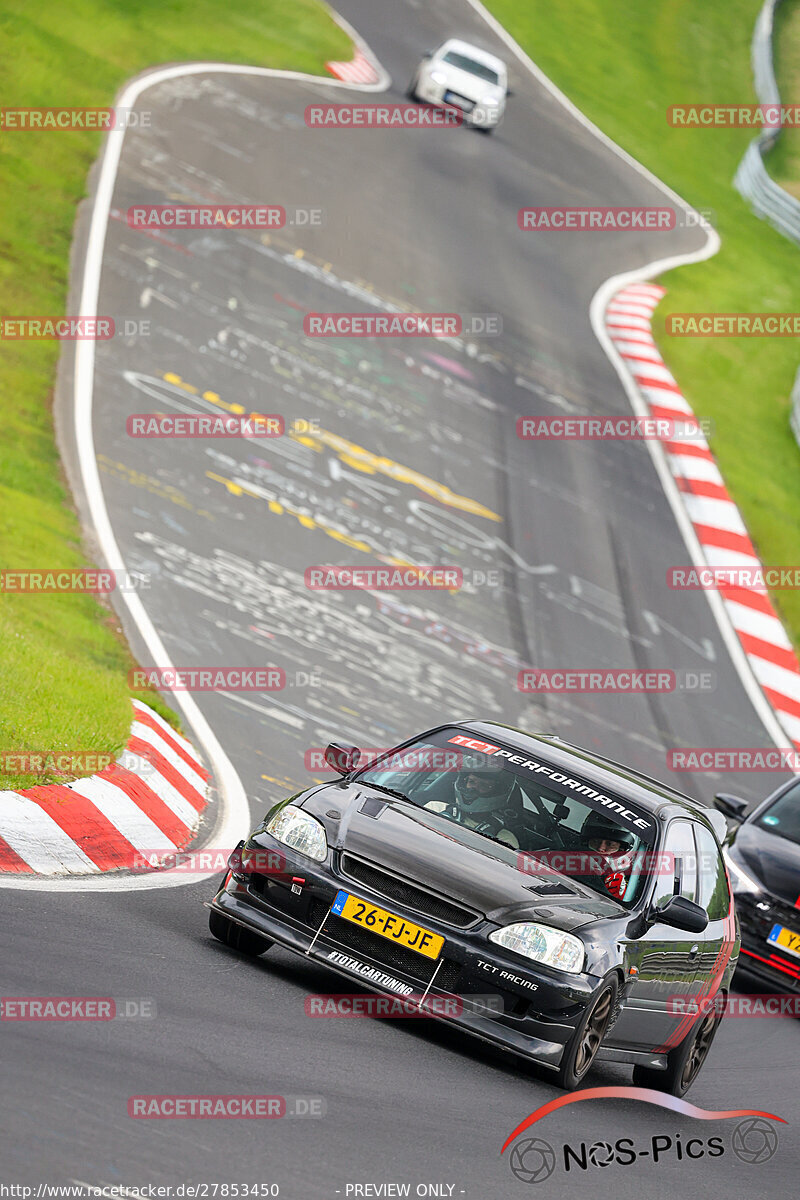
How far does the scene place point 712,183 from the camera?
3784 cm

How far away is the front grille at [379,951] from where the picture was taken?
23.1 ft

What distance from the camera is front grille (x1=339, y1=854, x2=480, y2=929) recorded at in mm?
7113

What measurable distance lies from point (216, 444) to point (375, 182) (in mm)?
10975

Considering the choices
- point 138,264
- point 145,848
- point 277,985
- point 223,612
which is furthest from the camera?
point 138,264

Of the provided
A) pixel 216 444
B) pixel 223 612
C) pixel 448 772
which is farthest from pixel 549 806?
pixel 216 444

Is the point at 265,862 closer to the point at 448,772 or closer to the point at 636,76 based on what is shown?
the point at 448,772

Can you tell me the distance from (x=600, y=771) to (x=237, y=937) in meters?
2.05

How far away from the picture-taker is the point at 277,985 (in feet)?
24.3

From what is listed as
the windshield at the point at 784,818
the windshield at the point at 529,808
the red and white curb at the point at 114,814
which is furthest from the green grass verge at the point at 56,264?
the windshield at the point at 784,818

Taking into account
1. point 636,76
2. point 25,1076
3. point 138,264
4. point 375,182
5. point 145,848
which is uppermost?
point 636,76

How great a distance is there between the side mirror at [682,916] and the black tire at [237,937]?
185cm

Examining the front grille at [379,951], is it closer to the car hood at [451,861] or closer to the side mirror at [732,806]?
the car hood at [451,861]

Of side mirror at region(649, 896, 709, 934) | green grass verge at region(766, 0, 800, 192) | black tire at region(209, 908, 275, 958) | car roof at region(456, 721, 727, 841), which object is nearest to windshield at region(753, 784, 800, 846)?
car roof at region(456, 721, 727, 841)

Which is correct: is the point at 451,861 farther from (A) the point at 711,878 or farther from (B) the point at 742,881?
(B) the point at 742,881
